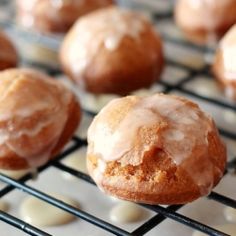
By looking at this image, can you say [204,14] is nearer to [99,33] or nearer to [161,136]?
[99,33]

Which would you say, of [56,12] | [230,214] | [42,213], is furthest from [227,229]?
[56,12]

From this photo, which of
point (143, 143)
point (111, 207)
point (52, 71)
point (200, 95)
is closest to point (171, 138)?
point (143, 143)

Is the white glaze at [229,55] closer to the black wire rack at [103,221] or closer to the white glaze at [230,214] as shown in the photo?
the black wire rack at [103,221]

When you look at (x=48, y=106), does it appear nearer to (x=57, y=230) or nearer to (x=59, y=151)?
(x=59, y=151)

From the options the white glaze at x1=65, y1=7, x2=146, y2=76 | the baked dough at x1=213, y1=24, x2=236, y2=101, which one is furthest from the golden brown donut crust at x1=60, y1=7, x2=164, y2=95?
the baked dough at x1=213, y1=24, x2=236, y2=101

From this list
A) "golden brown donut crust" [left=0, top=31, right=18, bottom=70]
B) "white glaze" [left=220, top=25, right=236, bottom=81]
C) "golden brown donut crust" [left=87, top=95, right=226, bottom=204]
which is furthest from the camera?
"golden brown donut crust" [left=0, top=31, right=18, bottom=70]

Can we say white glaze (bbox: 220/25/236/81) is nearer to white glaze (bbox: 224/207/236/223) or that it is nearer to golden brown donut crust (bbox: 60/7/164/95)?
golden brown donut crust (bbox: 60/7/164/95)
